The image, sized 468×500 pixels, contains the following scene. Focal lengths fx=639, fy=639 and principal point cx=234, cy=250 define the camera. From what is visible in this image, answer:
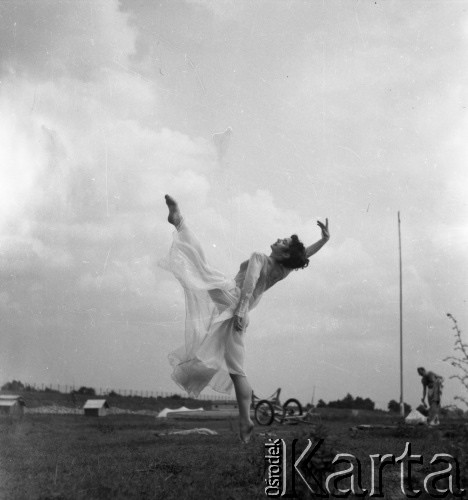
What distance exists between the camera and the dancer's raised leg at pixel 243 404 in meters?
6.34

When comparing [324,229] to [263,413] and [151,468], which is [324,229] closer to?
[151,468]

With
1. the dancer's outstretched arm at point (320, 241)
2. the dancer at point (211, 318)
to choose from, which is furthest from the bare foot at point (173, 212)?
the dancer's outstretched arm at point (320, 241)

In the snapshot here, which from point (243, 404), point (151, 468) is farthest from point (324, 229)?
point (151, 468)

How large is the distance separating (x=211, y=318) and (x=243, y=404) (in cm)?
92

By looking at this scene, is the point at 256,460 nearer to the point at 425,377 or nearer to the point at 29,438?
the point at 29,438

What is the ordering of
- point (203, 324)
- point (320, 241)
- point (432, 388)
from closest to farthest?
point (203, 324) < point (320, 241) < point (432, 388)

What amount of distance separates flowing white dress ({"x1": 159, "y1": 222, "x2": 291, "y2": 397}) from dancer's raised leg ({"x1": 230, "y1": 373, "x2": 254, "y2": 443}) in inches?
3.1

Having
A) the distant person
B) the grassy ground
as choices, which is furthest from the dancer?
the distant person

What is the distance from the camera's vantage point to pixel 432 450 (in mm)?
6672

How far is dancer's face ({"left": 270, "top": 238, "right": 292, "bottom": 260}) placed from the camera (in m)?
6.77

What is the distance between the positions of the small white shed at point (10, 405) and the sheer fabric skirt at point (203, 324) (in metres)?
7.09

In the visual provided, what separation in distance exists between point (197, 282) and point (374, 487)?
278 centimetres

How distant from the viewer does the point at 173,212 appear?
6273mm

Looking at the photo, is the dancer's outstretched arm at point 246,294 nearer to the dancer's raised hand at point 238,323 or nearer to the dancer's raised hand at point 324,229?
the dancer's raised hand at point 238,323
